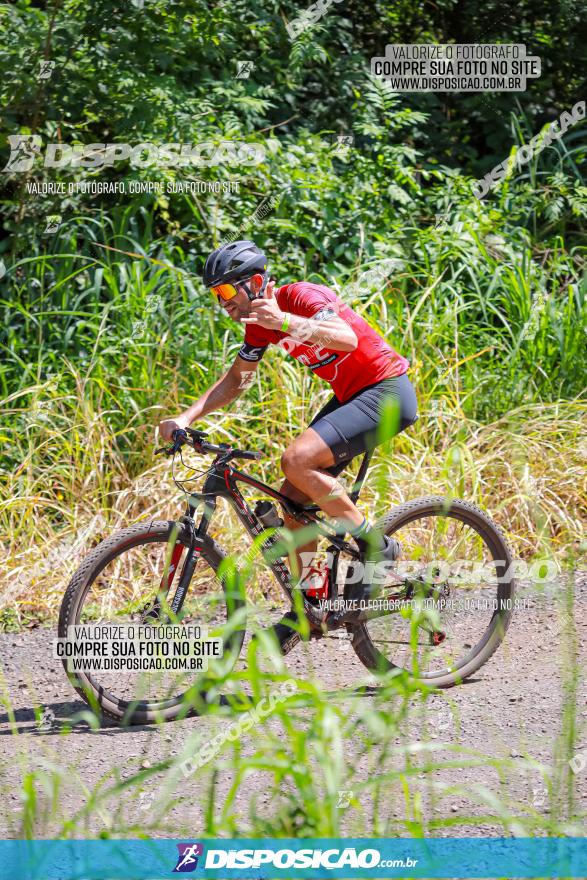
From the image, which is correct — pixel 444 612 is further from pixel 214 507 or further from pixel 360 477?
pixel 214 507

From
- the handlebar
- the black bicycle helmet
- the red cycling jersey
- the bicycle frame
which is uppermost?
the black bicycle helmet

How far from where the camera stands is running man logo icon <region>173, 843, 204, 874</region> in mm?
2826

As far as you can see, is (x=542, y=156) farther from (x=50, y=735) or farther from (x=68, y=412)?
(x=50, y=735)

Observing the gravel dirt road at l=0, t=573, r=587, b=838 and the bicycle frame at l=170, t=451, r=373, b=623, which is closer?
the gravel dirt road at l=0, t=573, r=587, b=838

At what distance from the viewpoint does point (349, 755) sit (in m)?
3.63

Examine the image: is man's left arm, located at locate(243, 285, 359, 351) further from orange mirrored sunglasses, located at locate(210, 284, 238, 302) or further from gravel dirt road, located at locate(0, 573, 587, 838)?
gravel dirt road, located at locate(0, 573, 587, 838)

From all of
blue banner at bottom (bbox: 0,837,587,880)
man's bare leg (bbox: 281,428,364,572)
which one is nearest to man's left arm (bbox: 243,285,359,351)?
man's bare leg (bbox: 281,428,364,572)

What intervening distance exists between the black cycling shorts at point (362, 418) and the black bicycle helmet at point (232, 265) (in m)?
0.64

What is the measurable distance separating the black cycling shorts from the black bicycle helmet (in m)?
0.64

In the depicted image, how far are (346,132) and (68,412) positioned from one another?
352cm

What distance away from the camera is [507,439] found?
19.7 feet

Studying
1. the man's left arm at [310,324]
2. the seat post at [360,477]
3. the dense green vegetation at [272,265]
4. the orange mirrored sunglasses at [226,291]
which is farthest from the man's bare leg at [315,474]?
the dense green vegetation at [272,265]

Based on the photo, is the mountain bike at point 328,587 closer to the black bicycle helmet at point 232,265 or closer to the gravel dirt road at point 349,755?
the gravel dirt road at point 349,755

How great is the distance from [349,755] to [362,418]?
128 cm
